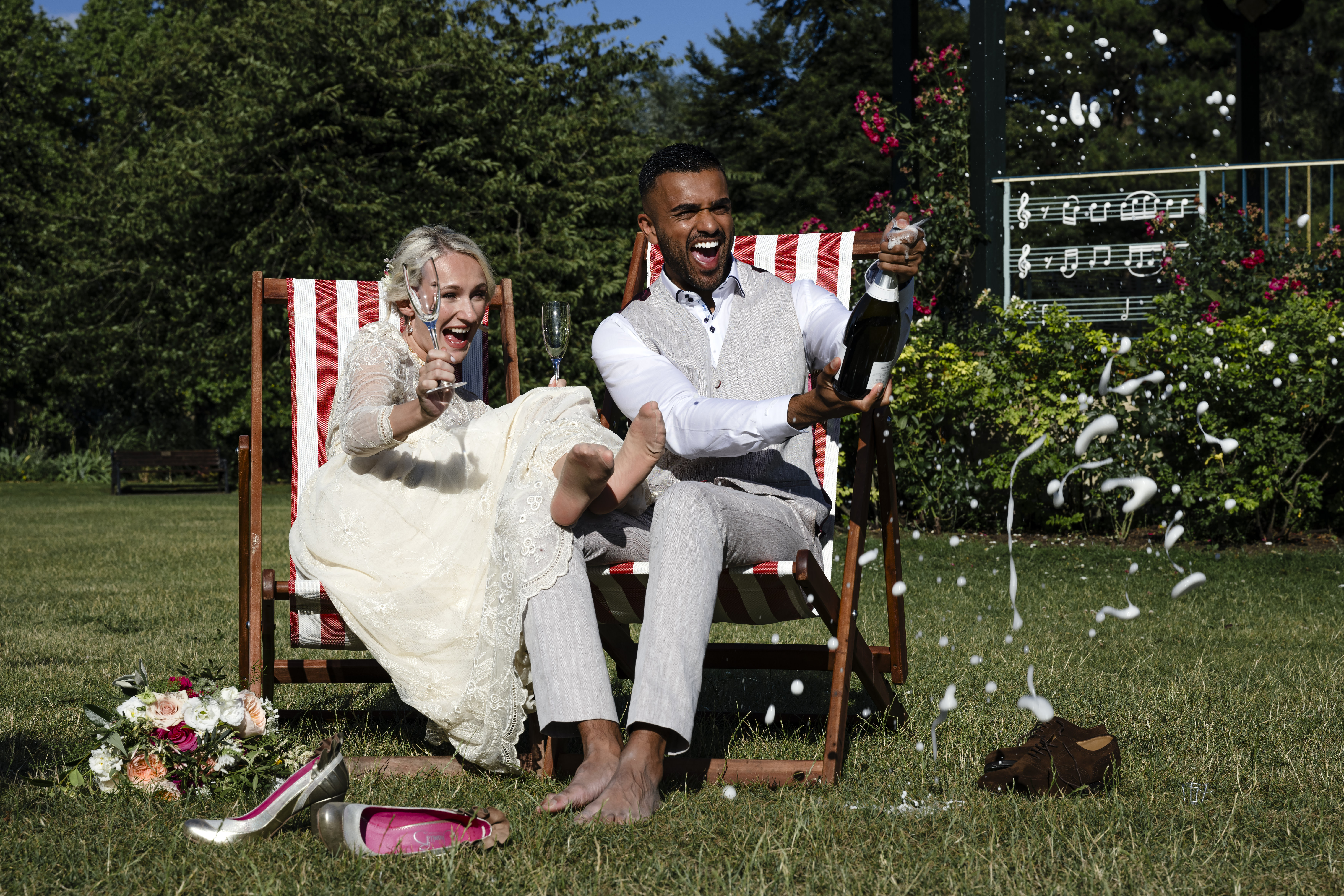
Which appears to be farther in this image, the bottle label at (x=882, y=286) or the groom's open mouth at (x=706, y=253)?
the groom's open mouth at (x=706, y=253)

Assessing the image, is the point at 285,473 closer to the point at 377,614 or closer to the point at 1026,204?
the point at 1026,204

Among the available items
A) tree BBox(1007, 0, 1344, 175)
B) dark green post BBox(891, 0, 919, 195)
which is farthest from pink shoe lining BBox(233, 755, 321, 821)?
tree BBox(1007, 0, 1344, 175)

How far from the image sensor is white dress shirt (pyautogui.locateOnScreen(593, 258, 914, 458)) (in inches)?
103

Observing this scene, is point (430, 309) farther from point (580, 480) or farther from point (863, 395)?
point (863, 395)

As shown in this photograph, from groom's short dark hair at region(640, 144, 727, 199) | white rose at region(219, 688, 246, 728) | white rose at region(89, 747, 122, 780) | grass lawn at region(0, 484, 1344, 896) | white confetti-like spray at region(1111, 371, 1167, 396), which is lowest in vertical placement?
grass lawn at region(0, 484, 1344, 896)

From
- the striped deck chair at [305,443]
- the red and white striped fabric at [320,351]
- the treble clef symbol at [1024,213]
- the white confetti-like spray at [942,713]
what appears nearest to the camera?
the white confetti-like spray at [942,713]

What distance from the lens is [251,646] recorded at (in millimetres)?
2873

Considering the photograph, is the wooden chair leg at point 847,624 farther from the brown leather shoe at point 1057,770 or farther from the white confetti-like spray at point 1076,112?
the white confetti-like spray at point 1076,112

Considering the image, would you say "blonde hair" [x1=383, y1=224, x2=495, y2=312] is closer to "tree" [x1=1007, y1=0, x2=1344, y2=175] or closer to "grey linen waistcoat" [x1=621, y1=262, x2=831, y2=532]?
"grey linen waistcoat" [x1=621, y1=262, x2=831, y2=532]

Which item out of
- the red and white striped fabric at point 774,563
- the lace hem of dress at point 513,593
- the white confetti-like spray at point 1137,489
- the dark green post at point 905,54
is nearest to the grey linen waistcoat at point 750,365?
the red and white striped fabric at point 774,563

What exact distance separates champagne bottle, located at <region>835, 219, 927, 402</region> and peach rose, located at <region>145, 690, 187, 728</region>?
4.92ft

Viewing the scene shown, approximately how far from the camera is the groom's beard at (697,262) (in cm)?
306

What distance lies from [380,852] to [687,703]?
0.61 metres

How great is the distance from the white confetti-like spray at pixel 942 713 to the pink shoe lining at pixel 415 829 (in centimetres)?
102
